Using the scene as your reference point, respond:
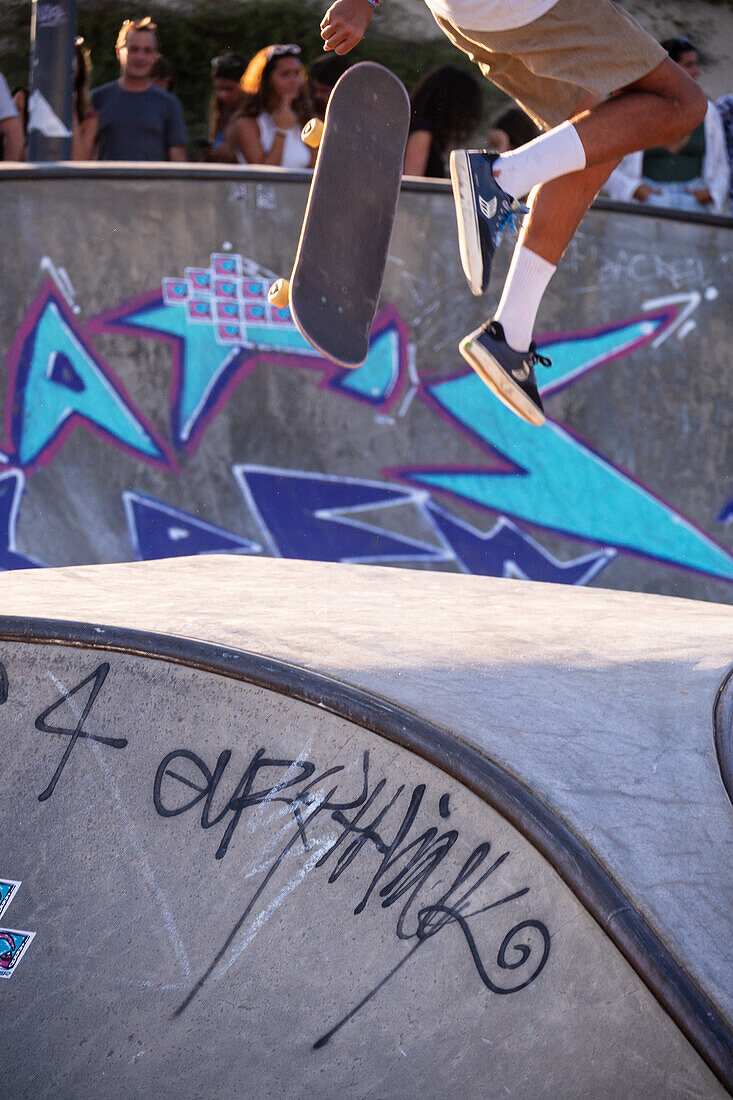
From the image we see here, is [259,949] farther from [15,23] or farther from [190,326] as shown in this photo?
[15,23]

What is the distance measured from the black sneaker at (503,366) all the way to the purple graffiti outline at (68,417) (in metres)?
4.20

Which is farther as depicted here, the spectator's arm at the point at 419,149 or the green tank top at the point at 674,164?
the green tank top at the point at 674,164

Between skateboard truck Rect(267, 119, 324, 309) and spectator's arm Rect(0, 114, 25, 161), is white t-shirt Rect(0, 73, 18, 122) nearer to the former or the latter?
spectator's arm Rect(0, 114, 25, 161)

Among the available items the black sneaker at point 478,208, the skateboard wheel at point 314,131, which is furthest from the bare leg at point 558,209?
the skateboard wheel at point 314,131

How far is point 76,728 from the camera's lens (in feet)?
9.36

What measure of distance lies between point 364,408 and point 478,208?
4.16 meters

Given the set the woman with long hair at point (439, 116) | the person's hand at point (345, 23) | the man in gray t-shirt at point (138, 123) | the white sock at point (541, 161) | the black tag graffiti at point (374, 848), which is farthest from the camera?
the man in gray t-shirt at point (138, 123)

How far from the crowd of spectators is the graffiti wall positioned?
601 millimetres

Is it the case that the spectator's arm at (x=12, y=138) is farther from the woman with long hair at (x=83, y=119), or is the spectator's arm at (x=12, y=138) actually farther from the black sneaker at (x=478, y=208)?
the black sneaker at (x=478, y=208)

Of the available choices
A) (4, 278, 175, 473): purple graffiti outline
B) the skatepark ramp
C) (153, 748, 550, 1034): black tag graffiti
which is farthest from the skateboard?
(4, 278, 175, 473): purple graffiti outline

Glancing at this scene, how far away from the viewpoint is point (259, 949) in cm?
236

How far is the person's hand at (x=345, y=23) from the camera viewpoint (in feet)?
11.3

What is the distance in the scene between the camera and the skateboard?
3.95 metres

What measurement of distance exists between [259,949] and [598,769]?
0.92 metres
